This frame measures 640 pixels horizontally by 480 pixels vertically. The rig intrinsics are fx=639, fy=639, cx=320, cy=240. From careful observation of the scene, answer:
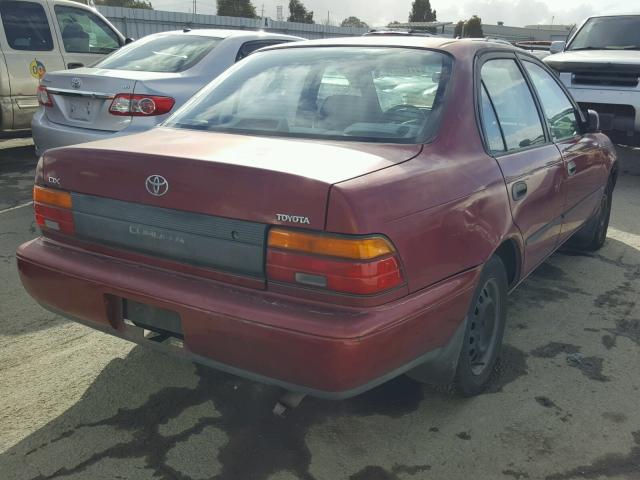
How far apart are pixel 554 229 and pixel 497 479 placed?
172cm

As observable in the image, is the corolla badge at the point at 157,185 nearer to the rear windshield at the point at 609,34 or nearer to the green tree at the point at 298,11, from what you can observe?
the rear windshield at the point at 609,34

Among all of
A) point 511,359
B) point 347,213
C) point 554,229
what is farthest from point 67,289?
point 554,229

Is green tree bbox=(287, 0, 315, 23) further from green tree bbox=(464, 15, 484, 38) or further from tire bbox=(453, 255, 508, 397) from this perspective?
tire bbox=(453, 255, 508, 397)

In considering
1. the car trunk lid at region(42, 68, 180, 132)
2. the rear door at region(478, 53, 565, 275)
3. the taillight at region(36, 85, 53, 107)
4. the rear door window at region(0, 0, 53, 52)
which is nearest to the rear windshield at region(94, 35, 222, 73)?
the car trunk lid at region(42, 68, 180, 132)

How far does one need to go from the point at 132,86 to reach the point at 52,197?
112 inches

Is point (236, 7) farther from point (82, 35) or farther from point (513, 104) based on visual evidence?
point (513, 104)

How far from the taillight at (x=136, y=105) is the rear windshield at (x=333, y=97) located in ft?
6.96

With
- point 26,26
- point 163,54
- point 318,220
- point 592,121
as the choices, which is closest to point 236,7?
point 26,26

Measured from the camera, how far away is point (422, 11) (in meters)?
72.1

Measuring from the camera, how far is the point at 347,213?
2041 mm

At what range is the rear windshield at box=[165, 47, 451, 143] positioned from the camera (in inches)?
106

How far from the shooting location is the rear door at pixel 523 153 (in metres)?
2.96

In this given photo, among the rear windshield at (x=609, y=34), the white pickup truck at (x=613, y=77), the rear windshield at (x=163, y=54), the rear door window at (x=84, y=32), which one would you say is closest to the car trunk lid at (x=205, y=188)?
the rear windshield at (x=163, y=54)

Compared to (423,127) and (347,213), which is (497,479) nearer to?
(347,213)
